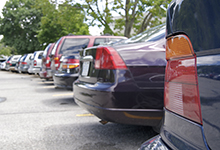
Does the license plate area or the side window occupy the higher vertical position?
the side window

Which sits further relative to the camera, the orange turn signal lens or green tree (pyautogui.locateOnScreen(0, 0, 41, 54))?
green tree (pyautogui.locateOnScreen(0, 0, 41, 54))

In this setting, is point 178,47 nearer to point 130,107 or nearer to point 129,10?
point 130,107

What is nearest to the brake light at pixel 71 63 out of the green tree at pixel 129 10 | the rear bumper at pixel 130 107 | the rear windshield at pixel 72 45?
the rear windshield at pixel 72 45

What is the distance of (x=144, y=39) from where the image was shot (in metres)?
3.75

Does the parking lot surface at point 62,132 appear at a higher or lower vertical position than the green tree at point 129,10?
lower

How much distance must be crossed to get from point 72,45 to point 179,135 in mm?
7746

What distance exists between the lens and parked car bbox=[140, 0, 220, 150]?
3.92 ft

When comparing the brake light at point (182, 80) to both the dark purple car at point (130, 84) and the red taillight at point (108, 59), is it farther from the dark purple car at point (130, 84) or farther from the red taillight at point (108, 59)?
the red taillight at point (108, 59)

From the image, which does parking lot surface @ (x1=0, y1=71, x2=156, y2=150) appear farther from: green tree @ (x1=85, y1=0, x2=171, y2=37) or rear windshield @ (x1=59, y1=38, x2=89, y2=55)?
green tree @ (x1=85, y1=0, x2=171, y2=37)

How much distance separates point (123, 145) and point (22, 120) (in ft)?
7.54

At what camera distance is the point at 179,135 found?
1428mm

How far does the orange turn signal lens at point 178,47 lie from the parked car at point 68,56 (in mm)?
5348

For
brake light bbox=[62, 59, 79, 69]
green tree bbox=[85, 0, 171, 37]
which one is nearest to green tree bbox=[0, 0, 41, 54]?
green tree bbox=[85, 0, 171, 37]

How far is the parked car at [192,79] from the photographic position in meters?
1.19
